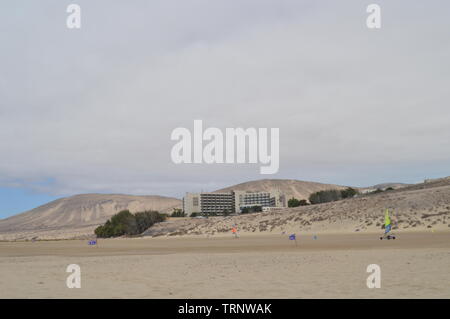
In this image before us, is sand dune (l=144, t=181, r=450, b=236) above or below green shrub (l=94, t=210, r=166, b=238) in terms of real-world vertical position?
above

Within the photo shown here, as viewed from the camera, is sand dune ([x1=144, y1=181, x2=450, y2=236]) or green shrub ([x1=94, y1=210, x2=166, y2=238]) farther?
green shrub ([x1=94, y1=210, x2=166, y2=238])

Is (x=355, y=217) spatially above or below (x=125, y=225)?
above

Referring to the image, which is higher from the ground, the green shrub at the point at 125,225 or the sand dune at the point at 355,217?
the sand dune at the point at 355,217

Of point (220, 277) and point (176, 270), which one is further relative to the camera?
point (176, 270)

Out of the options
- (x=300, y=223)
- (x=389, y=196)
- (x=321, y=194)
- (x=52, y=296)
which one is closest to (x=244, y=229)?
(x=300, y=223)

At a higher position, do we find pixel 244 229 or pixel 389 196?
pixel 389 196

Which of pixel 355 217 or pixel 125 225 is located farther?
pixel 125 225

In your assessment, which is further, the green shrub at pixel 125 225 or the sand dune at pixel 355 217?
the green shrub at pixel 125 225
